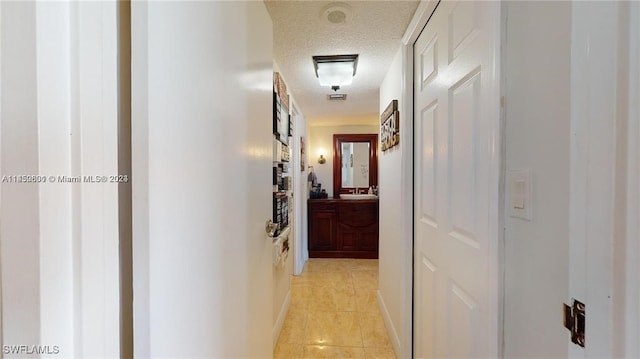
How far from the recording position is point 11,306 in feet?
1.17

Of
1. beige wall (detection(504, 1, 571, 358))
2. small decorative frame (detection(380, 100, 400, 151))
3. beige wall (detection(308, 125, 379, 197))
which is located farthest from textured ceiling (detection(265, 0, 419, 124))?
beige wall (detection(308, 125, 379, 197))

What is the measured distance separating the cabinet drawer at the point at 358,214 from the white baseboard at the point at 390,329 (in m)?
1.56

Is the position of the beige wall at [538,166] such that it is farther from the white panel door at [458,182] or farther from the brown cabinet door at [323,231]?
the brown cabinet door at [323,231]

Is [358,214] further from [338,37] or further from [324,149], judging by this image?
[338,37]

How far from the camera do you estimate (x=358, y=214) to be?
3.92 m

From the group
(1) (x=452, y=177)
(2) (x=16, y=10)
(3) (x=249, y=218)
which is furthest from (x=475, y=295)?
(2) (x=16, y=10)

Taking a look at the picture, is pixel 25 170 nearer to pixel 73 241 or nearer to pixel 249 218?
pixel 73 241

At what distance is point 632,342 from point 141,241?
2.70 feet

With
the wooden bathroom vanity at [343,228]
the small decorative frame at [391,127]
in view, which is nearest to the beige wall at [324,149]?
the wooden bathroom vanity at [343,228]

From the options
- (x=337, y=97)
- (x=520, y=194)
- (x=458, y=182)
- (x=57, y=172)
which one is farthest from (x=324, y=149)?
(x=57, y=172)

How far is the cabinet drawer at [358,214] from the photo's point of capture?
3.91 meters

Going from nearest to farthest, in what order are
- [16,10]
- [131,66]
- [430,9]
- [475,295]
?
[16,10], [131,66], [475,295], [430,9]

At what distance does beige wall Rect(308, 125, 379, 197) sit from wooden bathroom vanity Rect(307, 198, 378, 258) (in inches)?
28.7

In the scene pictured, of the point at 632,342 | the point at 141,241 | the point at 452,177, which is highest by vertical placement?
the point at 452,177
